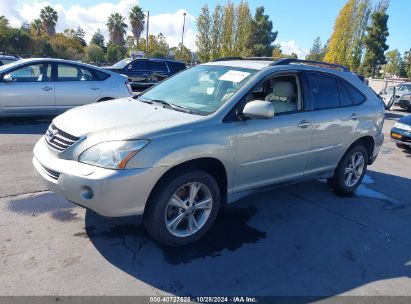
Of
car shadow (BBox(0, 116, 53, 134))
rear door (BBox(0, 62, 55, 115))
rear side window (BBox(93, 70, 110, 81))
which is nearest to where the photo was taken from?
Answer: car shadow (BBox(0, 116, 53, 134))

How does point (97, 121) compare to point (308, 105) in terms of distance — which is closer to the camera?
point (97, 121)

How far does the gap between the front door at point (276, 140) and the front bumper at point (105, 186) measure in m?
1.05

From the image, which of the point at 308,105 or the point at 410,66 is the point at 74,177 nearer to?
the point at 308,105

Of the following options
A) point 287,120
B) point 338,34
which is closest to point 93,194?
point 287,120

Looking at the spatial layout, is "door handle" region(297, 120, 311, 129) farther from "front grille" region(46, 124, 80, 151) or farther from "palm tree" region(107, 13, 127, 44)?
"palm tree" region(107, 13, 127, 44)

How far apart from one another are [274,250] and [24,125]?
7.22 meters

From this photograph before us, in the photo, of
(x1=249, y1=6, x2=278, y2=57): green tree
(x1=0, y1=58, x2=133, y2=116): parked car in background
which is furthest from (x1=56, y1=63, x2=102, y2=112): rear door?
(x1=249, y1=6, x2=278, y2=57): green tree

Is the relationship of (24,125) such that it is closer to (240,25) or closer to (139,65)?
(139,65)

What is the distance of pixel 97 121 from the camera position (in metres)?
3.70

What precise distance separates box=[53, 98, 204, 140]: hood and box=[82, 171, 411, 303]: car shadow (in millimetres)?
808

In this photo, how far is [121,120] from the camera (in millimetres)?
3697

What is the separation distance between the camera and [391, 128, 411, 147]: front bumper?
895 cm

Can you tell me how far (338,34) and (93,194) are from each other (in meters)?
55.6

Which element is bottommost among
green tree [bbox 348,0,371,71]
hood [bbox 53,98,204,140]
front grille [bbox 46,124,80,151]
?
front grille [bbox 46,124,80,151]
